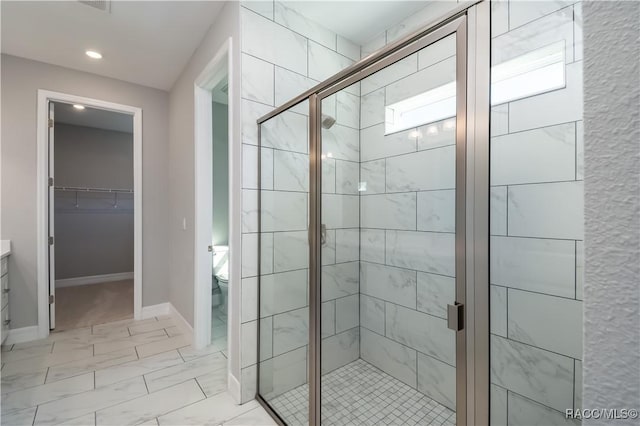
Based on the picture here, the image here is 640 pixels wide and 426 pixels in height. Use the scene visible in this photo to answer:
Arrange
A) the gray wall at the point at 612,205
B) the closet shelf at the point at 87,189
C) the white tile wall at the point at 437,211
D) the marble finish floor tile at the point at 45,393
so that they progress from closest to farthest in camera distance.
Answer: the gray wall at the point at 612,205
the white tile wall at the point at 437,211
the marble finish floor tile at the point at 45,393
the closet shelf at the point at 87,189

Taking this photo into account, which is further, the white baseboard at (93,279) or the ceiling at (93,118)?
the white baseboard at (93,279)

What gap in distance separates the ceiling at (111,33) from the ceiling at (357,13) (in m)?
0.63

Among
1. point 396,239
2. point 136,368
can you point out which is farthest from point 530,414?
point 136,368

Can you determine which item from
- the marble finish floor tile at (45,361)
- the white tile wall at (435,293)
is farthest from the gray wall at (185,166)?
the white tile wall at (435,293)

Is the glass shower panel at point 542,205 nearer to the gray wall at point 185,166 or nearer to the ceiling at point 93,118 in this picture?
the gray wall at point 185,166

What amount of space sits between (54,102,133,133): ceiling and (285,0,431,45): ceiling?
3061mm

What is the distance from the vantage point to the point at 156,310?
3.19m

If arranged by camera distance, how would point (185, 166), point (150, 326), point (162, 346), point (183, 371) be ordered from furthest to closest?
point (150, 326)
point (185, 166)
point (162, 346)
point (183, 371)

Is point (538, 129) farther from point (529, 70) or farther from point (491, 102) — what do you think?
point (491, 102)

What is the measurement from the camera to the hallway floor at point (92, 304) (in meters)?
3.06

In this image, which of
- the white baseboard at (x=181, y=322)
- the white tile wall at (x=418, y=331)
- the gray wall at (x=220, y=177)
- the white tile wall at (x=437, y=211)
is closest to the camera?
the white tile wall at (x=437, y=211)

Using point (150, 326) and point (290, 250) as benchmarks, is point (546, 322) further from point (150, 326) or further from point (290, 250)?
point (150, 326)

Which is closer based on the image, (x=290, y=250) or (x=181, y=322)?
(x=290, y=250)

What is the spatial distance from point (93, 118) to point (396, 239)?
190 inches
